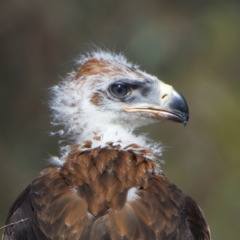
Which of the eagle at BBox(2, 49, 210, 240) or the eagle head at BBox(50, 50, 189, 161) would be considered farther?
the eagle head at BBox(50, 50, 189, 161)

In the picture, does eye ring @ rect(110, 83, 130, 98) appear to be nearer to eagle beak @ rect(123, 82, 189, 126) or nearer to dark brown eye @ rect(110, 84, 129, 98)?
dark brown eye @ rect(110, 84, 129, 98)

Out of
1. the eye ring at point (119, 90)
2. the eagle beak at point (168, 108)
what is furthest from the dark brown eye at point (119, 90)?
the eagle beak at point (168, 108)

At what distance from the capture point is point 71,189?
343cm

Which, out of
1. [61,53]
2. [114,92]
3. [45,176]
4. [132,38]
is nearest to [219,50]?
[132,38]

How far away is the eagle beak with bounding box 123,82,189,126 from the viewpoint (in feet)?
13.5

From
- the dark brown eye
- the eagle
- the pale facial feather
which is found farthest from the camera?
the dark brown eye

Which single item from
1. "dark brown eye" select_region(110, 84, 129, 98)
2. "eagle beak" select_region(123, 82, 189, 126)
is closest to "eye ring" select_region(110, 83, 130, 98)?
"dark brown eye" select_region(110, 84, 129, 98)

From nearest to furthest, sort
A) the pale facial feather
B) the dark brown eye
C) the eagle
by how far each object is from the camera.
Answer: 1. the eagle
2. the pale facial feather
3. the dark brown eye

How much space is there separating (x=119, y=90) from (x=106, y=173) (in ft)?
2.84

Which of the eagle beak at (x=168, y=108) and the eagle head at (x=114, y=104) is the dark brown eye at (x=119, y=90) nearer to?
the eagle head at (x=114, y=104)

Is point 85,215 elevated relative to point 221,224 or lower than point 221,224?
elevated

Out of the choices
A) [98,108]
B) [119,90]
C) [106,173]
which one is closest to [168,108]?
[119,90]

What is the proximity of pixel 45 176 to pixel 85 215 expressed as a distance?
54cm

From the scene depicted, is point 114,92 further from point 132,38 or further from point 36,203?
point 132,38
